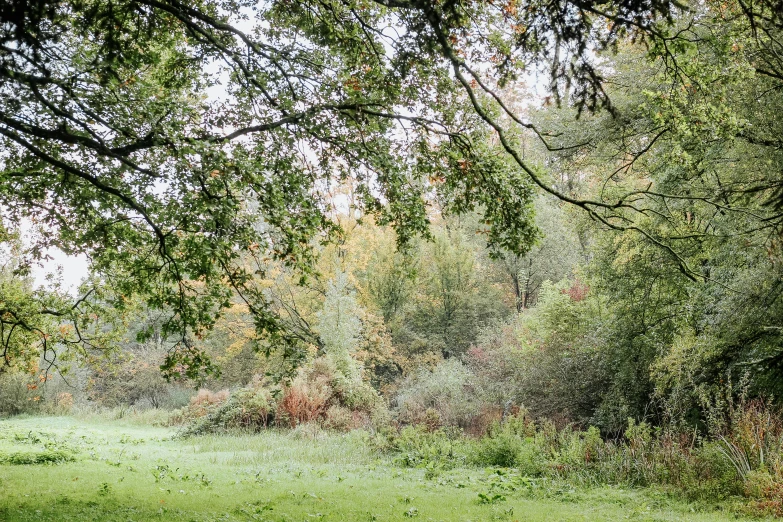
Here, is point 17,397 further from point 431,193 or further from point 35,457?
point 431,193

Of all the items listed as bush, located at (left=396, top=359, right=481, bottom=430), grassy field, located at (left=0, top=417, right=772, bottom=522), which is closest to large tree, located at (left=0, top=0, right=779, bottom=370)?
A: grassy field, located at (left=0, top=417, right=772, bottom=522)

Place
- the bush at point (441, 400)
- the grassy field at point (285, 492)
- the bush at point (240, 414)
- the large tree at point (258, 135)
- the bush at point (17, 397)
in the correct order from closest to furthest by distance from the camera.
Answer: the large tree at point (258, 135), the grassy field at point (285, 492), the bush at point (441, 400), the bush at point (240, 414), the bush at point (17, 397)

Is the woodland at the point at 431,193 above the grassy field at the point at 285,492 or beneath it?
above

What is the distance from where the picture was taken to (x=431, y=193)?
27.3ft

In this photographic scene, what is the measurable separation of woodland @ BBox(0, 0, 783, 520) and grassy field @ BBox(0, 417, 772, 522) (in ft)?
0.57

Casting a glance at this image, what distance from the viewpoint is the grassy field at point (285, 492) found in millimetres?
6992

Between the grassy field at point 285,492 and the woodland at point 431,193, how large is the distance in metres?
0.17

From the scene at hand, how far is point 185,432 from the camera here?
60.2ft

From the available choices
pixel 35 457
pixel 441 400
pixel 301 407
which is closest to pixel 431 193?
pixel 35 457

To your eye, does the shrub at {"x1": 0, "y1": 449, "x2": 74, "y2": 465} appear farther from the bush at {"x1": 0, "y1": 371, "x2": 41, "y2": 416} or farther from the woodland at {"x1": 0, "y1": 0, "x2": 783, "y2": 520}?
the bush at {"x1": 0, "y1": 371, "x2": 41, "y2": 416}

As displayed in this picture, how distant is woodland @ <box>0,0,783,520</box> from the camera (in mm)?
5246

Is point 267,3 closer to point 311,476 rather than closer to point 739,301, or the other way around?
point 311,476

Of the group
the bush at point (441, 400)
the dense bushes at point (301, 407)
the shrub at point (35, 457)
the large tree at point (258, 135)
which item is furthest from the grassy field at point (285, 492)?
the dense bushes at point (301, 407)

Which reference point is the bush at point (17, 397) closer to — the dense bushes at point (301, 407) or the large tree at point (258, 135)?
the dense bushes at point (301, 407)
